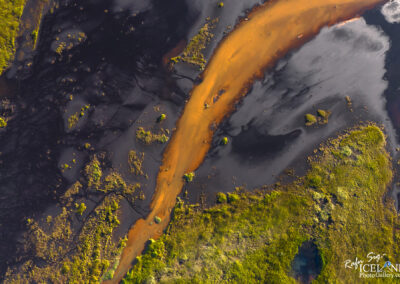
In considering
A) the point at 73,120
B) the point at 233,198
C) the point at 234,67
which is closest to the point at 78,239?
the point at 73,120

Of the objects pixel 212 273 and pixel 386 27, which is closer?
pixel 212 273

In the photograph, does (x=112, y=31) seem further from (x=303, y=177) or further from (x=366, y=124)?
(x=366, y=124)

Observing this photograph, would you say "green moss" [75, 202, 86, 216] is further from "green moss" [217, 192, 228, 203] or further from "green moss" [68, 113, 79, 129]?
"green moss" [217, 192, 228, 203]

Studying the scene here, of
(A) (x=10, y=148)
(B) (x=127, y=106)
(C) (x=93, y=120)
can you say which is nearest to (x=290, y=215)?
(B) (x=127, y=106)

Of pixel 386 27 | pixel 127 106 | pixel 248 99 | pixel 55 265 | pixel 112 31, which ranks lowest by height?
pixel 55 265

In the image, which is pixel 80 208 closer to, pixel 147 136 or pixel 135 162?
pixel 135 162

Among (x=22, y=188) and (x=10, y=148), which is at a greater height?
(x=10, y=148)
